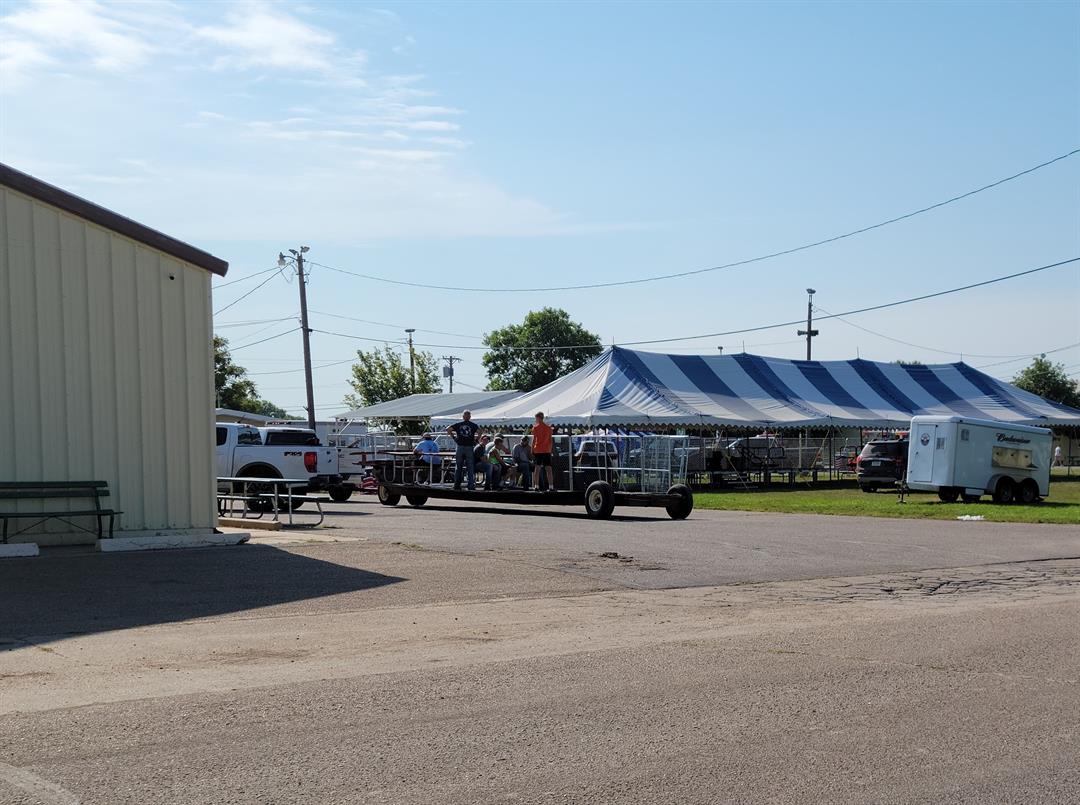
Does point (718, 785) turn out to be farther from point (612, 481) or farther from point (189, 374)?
point (612, 481)

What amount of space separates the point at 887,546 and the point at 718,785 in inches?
499

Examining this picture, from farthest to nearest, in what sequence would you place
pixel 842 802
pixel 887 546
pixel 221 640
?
pixel 887 546 < pixel 221 640 < pixel 842 802

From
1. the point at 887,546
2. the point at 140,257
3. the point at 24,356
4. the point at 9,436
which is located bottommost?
the point at 887,546

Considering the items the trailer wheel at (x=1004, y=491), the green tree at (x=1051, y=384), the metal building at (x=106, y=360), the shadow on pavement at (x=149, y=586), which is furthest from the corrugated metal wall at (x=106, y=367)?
the green tree at (x=1051, y=384)

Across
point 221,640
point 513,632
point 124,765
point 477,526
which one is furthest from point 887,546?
point 124,765

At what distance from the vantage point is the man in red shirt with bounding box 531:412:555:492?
78.7ft

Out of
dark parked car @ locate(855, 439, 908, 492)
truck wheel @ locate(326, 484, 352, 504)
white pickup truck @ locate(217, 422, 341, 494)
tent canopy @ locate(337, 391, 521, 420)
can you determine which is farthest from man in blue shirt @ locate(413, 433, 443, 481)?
tent canopy @ locate(337, 391, 521, 420)

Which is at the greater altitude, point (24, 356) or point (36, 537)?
point (24, 356)

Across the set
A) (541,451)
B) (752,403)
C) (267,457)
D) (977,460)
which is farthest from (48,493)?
(752,403)

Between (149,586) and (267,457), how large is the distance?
48.6 feet

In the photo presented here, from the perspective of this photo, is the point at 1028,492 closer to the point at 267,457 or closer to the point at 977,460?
the point at 977,460

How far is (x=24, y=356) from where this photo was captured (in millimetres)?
14602

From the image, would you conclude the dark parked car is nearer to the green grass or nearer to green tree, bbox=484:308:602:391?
the green grass

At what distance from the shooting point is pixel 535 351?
106000mm
